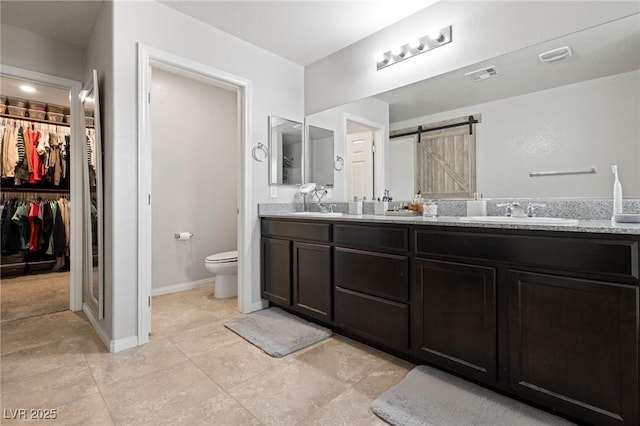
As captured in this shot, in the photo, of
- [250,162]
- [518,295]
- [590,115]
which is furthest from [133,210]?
[590,115]

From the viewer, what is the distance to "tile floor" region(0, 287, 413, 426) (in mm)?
1473

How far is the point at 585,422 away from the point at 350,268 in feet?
4.45

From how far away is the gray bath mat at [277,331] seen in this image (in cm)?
216

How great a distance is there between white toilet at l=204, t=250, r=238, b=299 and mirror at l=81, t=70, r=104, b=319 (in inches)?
38.9

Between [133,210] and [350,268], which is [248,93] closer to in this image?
[133,210]

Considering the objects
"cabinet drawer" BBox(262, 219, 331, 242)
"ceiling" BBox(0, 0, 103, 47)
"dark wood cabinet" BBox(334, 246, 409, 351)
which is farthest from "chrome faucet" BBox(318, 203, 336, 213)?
"ceiling" BBox(0, 0, 103, 47)

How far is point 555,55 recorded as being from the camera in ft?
6.00

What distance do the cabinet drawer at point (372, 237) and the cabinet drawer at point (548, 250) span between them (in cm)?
17

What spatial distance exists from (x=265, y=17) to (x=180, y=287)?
114 inches

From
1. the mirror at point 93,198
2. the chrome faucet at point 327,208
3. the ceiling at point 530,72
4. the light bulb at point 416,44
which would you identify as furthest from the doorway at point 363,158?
the mirror at point 93,198

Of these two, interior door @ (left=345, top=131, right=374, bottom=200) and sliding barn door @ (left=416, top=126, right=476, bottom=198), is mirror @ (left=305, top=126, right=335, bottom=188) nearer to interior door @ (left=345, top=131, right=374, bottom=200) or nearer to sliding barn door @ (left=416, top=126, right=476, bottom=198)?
interior door @ (left=345, top=131, right=374, bottom=200)

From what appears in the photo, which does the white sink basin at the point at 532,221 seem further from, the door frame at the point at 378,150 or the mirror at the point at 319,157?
the mirror at the point at 319,157

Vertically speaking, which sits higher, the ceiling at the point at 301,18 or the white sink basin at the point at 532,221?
the ceiling at the point at 301,18

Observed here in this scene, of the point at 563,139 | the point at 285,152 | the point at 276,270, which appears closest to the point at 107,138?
the point at 285,152
